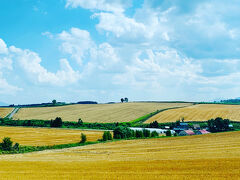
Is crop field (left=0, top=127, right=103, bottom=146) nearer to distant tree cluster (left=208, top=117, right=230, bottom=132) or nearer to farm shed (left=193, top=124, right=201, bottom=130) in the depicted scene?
farm shed (left=193, top=124, right=201, bottom=130)

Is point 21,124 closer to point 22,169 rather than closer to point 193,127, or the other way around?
point 193,127

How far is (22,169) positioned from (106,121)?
89058 mm

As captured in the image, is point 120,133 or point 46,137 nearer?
point 120,133

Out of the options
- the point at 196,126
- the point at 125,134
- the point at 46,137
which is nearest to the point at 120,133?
the point at 125,134

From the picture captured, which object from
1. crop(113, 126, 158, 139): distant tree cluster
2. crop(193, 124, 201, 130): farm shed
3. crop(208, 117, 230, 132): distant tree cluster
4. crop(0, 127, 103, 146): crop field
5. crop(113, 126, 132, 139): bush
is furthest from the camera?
crop(193, 124, 201, 130): farm shed

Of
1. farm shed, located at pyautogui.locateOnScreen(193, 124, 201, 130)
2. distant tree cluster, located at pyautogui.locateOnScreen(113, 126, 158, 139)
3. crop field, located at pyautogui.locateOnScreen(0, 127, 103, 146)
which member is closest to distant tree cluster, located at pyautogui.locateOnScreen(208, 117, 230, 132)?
farm shed, located at pyautogui.locateOnScreen(193, 124, 201, 130)

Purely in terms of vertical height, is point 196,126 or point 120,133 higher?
point 196,126

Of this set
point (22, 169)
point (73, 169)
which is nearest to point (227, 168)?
point (73, 169)

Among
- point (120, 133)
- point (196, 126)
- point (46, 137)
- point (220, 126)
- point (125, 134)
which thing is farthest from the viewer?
point (196, 126)

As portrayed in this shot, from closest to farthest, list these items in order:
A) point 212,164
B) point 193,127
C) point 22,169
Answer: point 212,164
point 22,169
point 193,127

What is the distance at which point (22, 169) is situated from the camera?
82.7ft

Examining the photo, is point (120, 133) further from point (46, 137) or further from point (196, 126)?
point (196, 126)

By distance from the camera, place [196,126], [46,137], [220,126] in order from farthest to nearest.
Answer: [196,126] < [220,126] < [46,137]

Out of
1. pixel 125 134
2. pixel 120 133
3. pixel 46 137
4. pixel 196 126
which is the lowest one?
pixel 125 134
